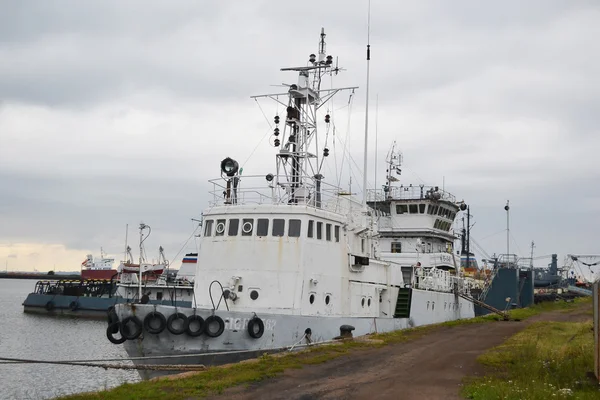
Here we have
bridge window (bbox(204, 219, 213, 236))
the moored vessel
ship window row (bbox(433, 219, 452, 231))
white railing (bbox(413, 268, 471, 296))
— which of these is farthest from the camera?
the moored vessel

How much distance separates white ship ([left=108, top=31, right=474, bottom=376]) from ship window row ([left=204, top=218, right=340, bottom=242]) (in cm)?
3

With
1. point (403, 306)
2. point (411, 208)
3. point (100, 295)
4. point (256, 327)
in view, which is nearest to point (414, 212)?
point (411, 208)

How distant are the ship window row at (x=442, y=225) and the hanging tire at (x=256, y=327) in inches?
935

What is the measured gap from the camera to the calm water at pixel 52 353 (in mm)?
21641

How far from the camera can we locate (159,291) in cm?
5456

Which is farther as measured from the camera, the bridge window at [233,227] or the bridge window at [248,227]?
the bridge window at [233,227]

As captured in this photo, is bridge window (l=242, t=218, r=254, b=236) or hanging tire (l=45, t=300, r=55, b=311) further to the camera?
hanging tire (l=45, t=300, r=55, b=311)

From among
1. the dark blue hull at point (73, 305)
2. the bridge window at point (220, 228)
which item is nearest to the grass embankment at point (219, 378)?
the bridge window at point (220, 228)

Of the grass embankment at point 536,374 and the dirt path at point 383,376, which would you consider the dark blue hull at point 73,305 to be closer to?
the dirt path at point 383,376

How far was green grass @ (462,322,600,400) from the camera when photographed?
34.3 feet

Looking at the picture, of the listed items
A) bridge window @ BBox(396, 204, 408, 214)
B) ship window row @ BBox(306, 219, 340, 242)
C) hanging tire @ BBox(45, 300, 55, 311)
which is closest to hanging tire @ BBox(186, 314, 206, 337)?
ship window row @ BBox(306, 219, 340, 242)

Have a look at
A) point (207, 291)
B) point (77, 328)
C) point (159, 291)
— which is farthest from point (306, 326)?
point (159, 291)

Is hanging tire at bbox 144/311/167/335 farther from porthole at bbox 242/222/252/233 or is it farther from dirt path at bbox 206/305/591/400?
dirt path at bbox 206/305/591/400

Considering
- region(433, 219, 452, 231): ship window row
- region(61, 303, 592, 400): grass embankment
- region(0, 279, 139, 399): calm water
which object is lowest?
region(0, 279, 139, 399): calm water
